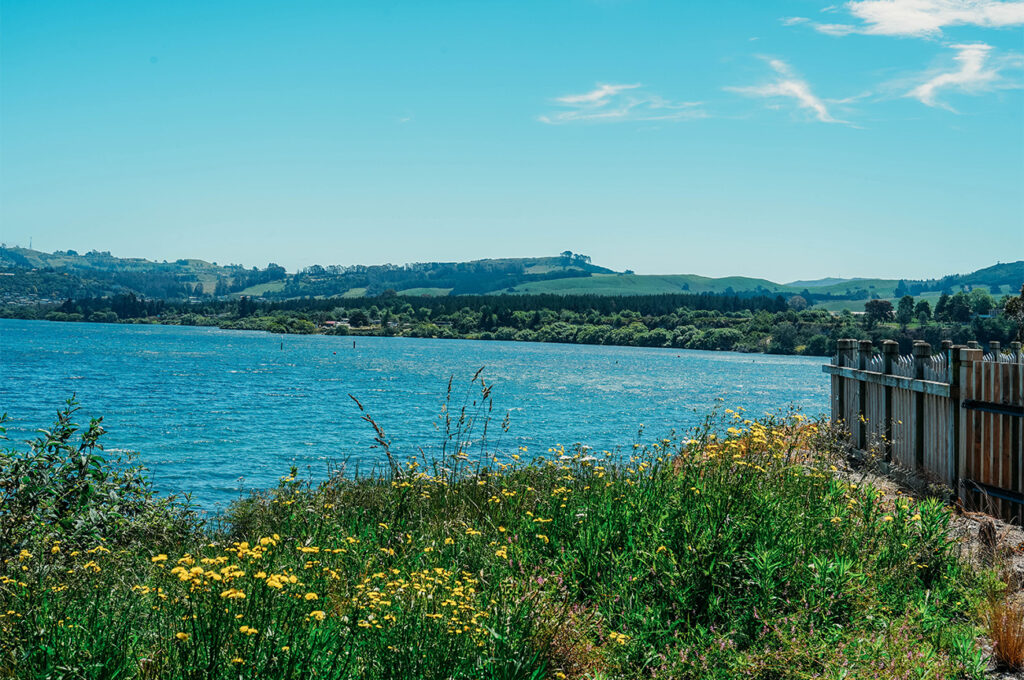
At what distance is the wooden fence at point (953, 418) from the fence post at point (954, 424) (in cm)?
1

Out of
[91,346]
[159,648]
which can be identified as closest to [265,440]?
[159,648]

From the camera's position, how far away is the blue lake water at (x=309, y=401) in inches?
1060

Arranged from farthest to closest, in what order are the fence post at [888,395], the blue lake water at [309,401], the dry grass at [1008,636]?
the blue lake water at [309,401]
the fence post at [888,395]
the dry grass at [1008,636]

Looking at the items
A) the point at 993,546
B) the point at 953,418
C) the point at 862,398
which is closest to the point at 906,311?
the point at 862,398

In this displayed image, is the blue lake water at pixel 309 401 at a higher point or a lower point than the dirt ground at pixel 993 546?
lower

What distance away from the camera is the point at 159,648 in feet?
14.4

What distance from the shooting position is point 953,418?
10805mm

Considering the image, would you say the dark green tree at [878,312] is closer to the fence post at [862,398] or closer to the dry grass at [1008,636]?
the fence post at [862,398]

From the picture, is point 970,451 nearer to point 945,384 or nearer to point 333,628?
point 945,384

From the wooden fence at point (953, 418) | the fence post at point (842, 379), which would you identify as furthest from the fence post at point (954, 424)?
the fence post at point (842, 379)

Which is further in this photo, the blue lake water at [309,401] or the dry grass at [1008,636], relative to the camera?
the blue lake water at [309,401]

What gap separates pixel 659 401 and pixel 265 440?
107 feet

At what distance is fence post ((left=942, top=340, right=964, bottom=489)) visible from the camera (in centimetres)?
1066

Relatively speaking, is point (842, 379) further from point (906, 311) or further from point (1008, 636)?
point (906, 311)
